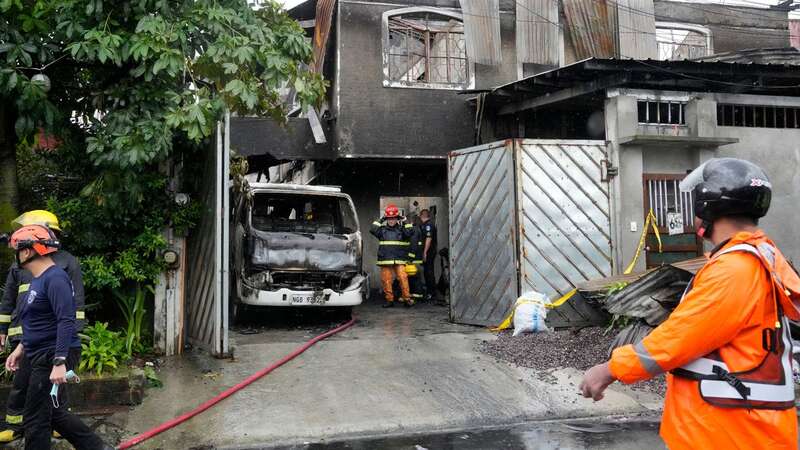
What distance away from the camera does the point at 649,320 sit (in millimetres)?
6336

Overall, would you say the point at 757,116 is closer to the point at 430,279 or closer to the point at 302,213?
the point at 430,279

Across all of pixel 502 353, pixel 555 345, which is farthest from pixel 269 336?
pixel 555 345

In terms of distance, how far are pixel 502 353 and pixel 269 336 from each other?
3.24 m

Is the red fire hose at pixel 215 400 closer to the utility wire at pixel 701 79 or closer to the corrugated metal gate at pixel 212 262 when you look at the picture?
the corrugated metal gate at pixel 212 262

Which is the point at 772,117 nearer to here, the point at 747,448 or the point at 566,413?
the point at 566,413

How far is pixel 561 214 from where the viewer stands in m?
9.05

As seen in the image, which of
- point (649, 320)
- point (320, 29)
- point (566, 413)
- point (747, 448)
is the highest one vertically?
point (320, 29)

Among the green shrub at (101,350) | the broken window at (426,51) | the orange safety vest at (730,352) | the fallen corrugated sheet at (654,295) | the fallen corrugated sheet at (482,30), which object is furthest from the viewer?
the broken window at (426,51)

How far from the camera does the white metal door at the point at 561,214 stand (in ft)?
29.1

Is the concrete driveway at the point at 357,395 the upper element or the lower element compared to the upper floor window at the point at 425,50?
lower

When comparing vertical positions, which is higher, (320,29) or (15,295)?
(320,29)

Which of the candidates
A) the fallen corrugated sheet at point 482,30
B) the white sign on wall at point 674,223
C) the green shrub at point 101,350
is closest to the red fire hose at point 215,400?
the green shrub at point 101,350

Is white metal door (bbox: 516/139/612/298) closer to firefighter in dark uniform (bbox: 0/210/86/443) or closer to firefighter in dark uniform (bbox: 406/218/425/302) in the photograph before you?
firefighter in dark uniform (bbox: 406/218/425/302)

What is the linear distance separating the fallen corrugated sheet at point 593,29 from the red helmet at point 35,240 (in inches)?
440
